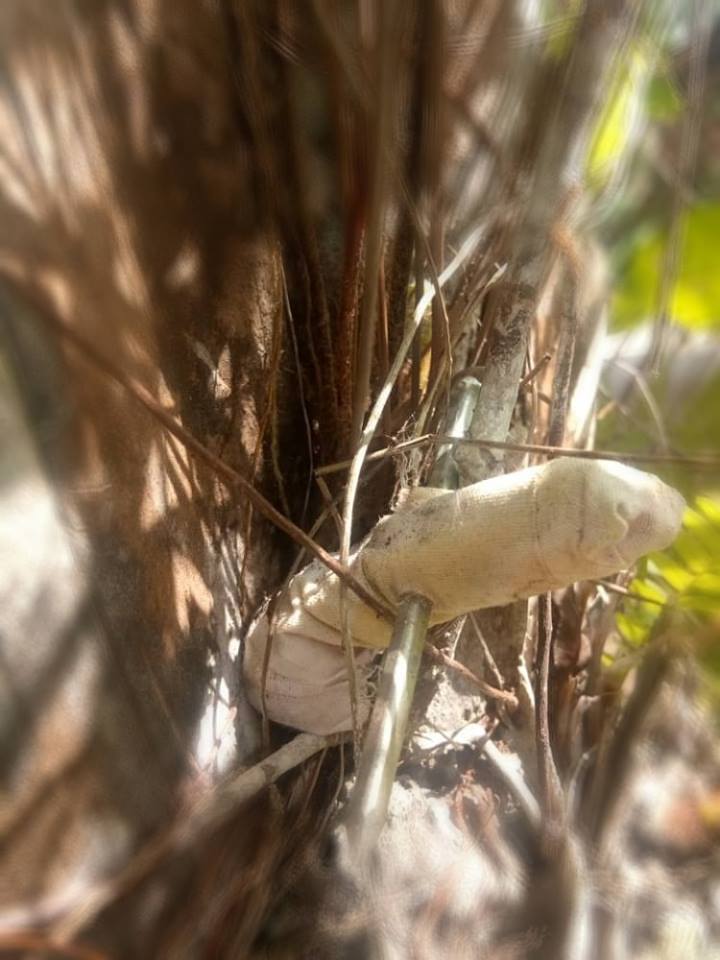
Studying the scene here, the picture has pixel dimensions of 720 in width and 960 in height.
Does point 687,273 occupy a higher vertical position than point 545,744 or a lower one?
higher

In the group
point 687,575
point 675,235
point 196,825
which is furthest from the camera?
point 687,575

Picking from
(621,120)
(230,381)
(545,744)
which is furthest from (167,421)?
(545,744)

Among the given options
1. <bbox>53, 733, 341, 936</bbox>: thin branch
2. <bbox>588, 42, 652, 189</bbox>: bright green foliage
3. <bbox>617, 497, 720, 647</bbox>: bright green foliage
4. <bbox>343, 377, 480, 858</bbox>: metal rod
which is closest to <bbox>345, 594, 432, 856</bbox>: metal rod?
<bbox>343, 377, 480, 858</bbox>: metal rod

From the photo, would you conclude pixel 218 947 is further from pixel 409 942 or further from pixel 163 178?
pixel 163 178

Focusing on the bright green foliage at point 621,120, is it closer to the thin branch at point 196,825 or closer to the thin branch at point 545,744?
the thin branch at point 545,744

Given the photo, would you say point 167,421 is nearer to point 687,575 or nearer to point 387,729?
point 387,729

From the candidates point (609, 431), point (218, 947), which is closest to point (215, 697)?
point (218, 947)

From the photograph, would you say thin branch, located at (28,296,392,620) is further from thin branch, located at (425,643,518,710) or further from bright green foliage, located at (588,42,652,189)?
bright green foliage, located at (588,42,652,189)
